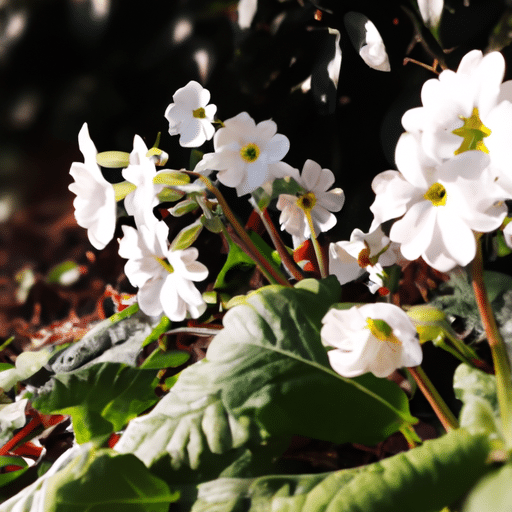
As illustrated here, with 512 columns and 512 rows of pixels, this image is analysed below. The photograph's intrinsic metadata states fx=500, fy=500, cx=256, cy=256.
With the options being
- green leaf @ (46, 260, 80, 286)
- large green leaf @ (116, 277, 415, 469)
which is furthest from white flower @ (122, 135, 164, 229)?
green leaf @ (46, 260, 80, 286)

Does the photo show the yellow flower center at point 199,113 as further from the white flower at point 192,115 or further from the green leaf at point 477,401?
the green leaf at point 477,401

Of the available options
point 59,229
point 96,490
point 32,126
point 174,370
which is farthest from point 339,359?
point 59,229

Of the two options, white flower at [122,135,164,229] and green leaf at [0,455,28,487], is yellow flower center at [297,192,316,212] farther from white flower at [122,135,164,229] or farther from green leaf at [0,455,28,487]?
green leaf at [0,455,28,487]

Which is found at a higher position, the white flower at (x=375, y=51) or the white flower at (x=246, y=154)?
the white flower at (x=375, y=51)

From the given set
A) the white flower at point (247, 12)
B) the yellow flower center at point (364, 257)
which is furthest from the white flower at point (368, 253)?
the white flower at point (247, 12)

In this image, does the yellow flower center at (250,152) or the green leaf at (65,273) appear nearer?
the yellow flower center at (250,152)

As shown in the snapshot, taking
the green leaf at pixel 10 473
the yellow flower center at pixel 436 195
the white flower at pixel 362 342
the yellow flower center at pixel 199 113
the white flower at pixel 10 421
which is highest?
the yellow flower center at pixel 199 113
